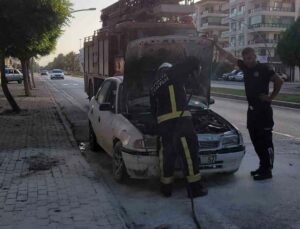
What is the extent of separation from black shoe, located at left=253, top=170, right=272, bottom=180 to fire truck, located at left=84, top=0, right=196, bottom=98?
791 cm

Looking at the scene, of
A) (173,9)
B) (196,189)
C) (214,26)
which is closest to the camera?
(196,189)

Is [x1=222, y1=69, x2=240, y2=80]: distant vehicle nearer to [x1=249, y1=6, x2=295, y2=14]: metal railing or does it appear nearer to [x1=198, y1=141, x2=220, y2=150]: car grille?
[x1=249, y1=6, x2=295, y2=14]: metal railing

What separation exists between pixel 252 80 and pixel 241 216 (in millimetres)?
2401

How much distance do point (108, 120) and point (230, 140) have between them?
2.02m

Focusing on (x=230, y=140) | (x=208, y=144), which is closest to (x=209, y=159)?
(x=208, y=144)

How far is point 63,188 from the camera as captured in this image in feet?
22.5

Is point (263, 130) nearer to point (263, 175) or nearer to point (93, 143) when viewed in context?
point (263, 175)

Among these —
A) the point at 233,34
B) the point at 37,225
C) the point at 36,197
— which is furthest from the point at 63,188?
the point at 233,34

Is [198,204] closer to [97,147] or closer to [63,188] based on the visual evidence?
[63,188]

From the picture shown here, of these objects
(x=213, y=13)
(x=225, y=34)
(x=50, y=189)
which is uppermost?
(x=213, y=13)

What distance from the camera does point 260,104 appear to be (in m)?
7.54

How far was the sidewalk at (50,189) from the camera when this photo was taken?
18.0 feet

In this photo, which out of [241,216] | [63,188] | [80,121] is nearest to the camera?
[241,216]

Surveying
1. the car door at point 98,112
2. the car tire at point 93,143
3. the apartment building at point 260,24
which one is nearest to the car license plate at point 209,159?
the car door at point 98,112
